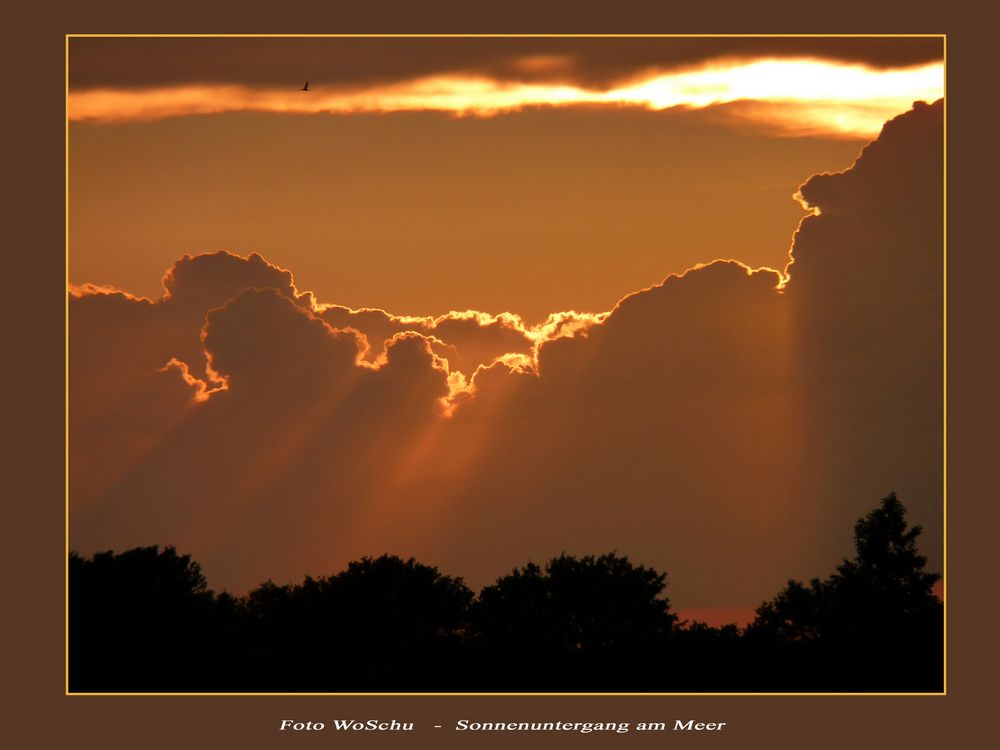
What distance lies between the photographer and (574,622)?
367 feet

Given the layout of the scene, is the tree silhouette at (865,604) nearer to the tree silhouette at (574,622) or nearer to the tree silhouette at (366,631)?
the tree silhouette at (574,622)

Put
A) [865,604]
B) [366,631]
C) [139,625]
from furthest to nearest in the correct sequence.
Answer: [865,604]
[366,631]
[139,625]

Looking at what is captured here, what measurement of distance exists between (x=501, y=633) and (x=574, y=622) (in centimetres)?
505

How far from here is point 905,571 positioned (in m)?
116

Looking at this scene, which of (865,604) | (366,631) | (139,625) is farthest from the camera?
(865,604)

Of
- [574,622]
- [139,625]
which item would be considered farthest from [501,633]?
[139,625]

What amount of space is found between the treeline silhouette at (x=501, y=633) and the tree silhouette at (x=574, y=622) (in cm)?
13

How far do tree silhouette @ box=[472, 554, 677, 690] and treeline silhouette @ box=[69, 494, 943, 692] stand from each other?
0.13 m

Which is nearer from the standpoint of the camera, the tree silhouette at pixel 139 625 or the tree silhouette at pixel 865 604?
the tree silhouette at pixel 139 625

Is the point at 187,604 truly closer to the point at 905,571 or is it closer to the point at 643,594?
the point at 643,594

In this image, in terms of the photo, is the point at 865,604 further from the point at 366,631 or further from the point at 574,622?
the point at 366,631

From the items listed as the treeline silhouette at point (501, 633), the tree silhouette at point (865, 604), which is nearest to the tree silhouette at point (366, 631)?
the treeline silhouette at point (501, 633)

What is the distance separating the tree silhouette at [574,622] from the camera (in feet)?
310
